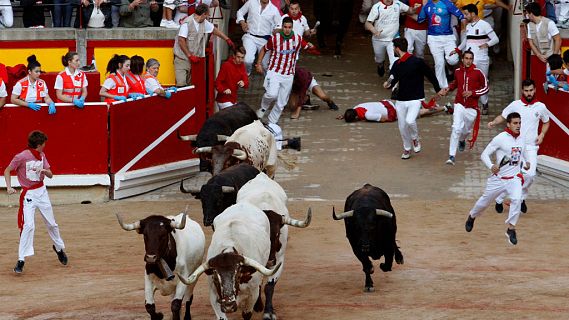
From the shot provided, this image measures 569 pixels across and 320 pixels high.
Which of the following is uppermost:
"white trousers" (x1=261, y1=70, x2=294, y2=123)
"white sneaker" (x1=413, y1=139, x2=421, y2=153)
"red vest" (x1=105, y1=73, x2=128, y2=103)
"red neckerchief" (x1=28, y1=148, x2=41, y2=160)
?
"red neckerchief" (x1=28, y1=148, x2=41, y2=160)

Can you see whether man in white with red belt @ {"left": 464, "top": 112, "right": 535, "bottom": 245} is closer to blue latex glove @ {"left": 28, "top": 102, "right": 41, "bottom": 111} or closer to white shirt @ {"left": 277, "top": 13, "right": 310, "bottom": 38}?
blue latex glove @ {"left": 28, "top": 102, "right": 41, "bottom": 111}

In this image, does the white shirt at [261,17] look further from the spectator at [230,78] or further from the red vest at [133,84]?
the red vest at [133,84]

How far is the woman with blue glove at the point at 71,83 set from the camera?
70.7ft

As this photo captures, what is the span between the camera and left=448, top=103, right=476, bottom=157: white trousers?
22.6m

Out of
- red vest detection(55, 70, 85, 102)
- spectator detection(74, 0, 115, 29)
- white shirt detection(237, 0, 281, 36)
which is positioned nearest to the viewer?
red vest detection(55, 70, 85, 102)

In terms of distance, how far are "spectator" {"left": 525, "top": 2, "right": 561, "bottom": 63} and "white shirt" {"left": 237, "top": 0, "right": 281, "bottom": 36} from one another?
459cm

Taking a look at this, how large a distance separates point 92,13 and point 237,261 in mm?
10896

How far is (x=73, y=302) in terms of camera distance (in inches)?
643

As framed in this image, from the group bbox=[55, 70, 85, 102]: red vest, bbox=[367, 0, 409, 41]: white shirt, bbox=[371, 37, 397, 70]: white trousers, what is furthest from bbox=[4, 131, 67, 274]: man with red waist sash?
bbox=[367, 0, 409, 41]: white shirt

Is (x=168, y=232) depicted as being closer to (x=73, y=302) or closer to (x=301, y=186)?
(x=73, y=302)

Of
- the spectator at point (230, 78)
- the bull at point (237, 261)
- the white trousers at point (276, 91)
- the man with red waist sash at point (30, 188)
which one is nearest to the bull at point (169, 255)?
the bull at point (237, 261)

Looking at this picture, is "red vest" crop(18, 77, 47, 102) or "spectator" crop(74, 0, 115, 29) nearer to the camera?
"red vest" crop(18, 77, 47, 102)

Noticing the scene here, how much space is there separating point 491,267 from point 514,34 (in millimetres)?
9457

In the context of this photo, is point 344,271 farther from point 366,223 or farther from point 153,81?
point 153,81
